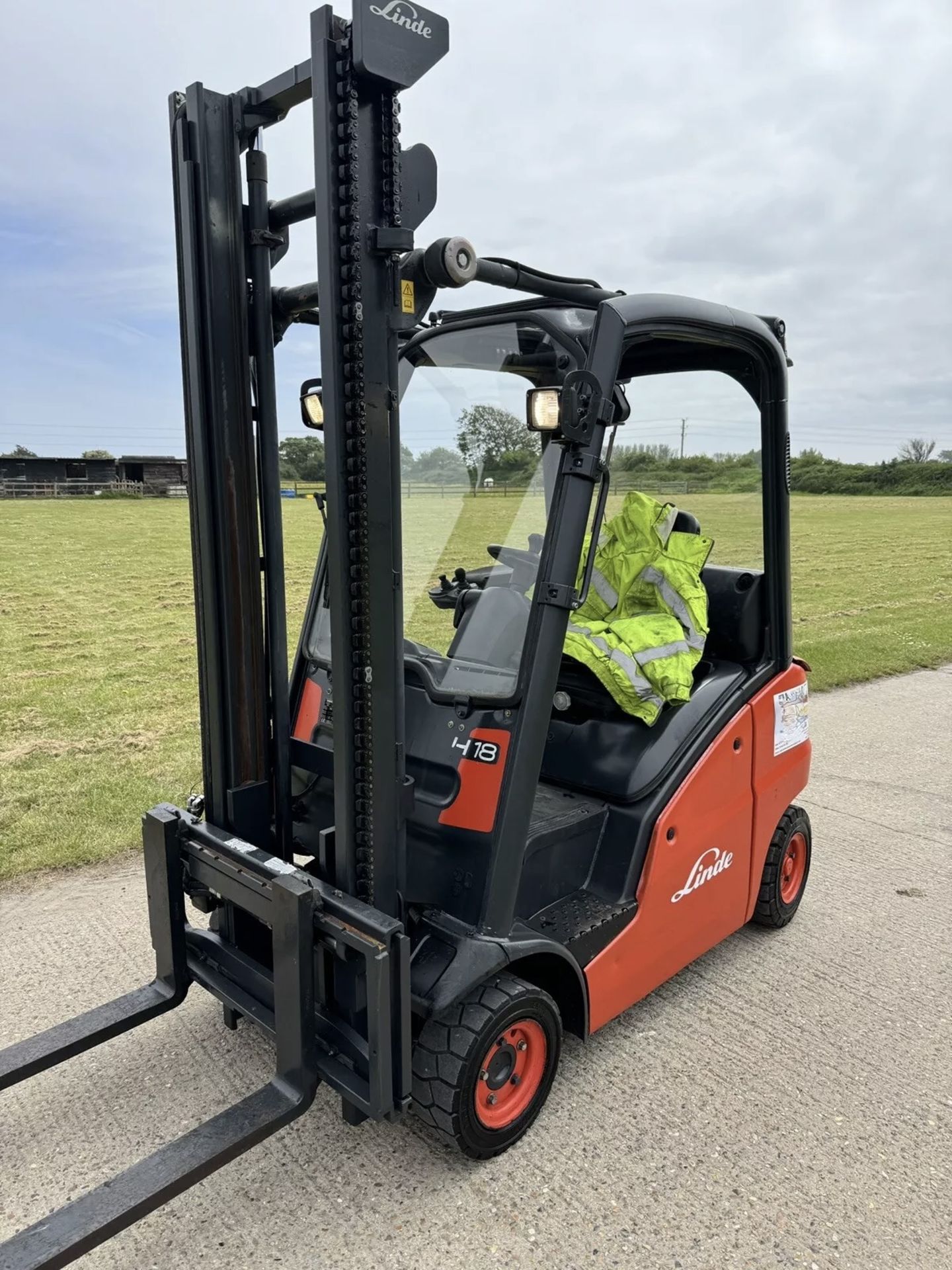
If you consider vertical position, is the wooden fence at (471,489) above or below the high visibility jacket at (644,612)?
above

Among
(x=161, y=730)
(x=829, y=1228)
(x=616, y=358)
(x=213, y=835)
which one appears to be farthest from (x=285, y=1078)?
(x=161, y=730)

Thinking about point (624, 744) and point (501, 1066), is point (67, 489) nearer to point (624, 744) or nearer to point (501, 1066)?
point (624, 744)

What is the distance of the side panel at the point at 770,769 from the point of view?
351 centimetres

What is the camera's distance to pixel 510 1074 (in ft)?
8.71

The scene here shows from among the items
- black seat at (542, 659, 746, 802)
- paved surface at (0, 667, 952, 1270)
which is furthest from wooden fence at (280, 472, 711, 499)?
paved surface at (0, 667, 952, 1270)

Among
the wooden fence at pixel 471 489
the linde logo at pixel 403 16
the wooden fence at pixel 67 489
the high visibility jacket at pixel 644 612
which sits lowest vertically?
the high visibility jacket at pixel 644 612

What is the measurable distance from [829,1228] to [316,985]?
1.51 m

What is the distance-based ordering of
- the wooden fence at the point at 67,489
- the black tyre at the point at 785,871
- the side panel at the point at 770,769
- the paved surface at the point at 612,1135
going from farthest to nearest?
the wooden fence at the point at 67,489, the black tyre at the point at 785,871, the side panel at the point at 770,769, the paved surface at the point at 612,1135

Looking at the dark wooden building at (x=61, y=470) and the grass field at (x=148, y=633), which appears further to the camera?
the dark wooden building at (x=61, y=470)

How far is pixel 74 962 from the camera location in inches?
141

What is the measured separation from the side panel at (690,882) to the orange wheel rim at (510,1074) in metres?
0.25

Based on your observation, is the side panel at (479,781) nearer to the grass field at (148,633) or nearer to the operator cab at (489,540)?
the operator cab at (489,540)

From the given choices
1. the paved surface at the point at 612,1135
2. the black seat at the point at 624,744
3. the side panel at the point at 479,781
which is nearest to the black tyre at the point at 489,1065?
the paved surface at the point at 612,1135

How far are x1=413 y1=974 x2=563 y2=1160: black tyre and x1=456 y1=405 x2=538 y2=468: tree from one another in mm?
1628
